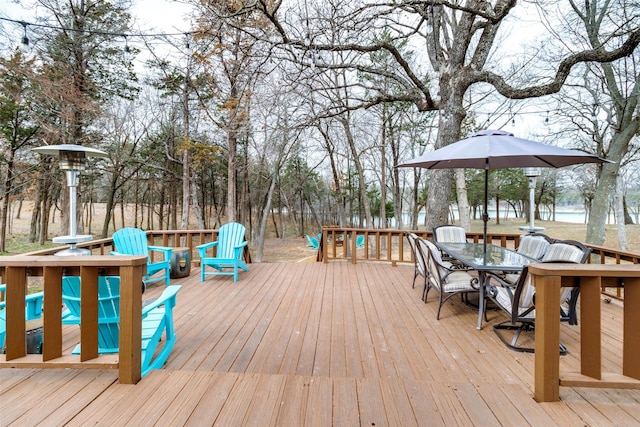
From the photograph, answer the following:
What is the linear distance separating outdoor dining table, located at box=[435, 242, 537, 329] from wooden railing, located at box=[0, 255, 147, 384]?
2746 mm

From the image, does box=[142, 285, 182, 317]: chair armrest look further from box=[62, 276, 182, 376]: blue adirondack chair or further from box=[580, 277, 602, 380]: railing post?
box=[580, 277, 602, 380]: railing post

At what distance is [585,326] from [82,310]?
98.1 inches

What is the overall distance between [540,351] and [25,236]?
20669 millimetres

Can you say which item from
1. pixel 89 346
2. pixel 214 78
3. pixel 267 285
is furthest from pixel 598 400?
pixel 214 78

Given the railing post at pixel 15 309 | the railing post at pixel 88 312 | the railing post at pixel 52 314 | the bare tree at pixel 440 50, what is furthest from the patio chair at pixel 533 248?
the railing post at pixel 15 309

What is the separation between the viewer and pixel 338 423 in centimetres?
130

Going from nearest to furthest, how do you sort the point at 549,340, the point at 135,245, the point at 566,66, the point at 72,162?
1. the point at 549,340
2. the point at 72,162
3. the point at 135,245
4. the point at 566,66

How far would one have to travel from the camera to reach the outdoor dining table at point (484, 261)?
278 centimetres

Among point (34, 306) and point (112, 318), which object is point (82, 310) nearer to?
point (112, 318)

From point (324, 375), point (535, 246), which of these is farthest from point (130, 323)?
point (535, 246)

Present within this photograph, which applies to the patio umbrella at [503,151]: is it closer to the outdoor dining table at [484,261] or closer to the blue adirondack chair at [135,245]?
the outdoor dining table at [484,261]

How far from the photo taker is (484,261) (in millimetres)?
2951

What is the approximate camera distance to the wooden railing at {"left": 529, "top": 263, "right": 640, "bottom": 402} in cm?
143

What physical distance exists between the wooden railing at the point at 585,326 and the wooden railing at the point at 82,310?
2.03 metres
